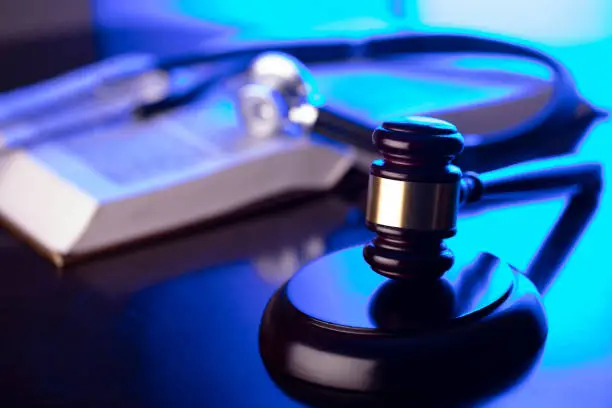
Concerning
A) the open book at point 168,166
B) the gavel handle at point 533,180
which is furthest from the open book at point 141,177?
the gavel handle at point 533,180

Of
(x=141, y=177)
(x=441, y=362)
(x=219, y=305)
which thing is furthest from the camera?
(x=141, y=177)

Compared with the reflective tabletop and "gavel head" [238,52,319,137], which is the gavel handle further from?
"gavel head" [238,52,319,137]

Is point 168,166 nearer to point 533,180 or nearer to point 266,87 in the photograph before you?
point 266,87

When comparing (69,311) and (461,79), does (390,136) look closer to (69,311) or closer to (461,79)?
(69,311)

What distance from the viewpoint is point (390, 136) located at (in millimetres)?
465

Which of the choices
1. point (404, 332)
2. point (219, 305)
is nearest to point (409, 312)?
point (404, 332)

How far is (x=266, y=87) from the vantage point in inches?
33.9

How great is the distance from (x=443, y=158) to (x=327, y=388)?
0.49ft

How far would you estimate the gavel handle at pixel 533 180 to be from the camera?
542 mm

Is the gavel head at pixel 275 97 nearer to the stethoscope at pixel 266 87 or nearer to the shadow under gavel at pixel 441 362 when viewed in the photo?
the stethoscope at pixel 266 87

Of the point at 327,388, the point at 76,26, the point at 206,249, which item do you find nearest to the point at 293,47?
the point at 76,26

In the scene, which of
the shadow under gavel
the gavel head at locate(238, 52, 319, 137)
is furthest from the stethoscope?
the shadow under gavel

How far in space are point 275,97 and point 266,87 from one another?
22mm

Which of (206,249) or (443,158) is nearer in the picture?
(443,158)
